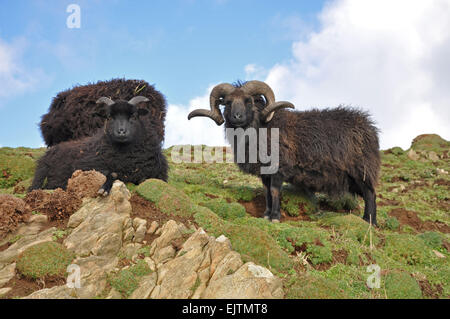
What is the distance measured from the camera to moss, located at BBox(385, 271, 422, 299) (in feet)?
17.6

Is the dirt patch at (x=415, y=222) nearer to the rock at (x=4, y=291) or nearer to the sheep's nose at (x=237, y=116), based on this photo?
the sheep's nose at (x=237, y=116)

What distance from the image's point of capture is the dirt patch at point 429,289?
5.81 metres

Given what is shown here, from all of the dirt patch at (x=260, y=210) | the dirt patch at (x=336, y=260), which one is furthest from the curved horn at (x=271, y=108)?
the dirt patch at (x=336, y=260)

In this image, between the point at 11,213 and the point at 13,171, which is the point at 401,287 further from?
the point at 13,171

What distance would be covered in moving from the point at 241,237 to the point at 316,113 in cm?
605

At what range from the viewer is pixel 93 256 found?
524 cm

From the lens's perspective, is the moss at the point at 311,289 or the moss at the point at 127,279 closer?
the moss at the point at 311,289

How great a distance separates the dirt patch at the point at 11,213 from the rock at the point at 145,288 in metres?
2.86

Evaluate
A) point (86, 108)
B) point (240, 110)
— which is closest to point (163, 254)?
point (240, 110)

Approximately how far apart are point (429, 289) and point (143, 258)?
4.88 meters

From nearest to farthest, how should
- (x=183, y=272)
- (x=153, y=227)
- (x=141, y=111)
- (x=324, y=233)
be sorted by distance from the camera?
(x=183, y=272)
(x=153, y=227)
(x=324, y=233)
(x=141, y=111)

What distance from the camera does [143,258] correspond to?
5.32 metres
